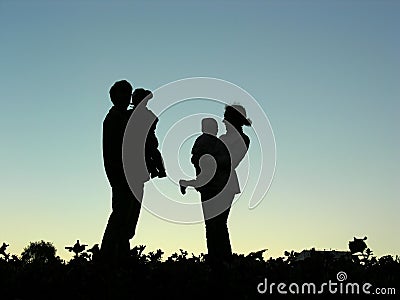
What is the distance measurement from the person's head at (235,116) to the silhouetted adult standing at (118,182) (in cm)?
183

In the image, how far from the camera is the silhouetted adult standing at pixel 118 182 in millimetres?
8891

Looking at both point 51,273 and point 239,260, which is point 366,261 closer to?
point 239,260

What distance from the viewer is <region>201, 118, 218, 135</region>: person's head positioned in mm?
10438

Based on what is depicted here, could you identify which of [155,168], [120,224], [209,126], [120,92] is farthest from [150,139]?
[209,126]

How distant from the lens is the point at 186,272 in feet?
25.9

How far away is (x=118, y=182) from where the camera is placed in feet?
29.7

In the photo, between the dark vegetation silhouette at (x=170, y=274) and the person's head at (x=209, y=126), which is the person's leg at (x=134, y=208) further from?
the person's head at (x=209, y=126)

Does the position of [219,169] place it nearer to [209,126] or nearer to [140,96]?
[209,126]

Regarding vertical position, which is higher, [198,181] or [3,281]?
[198,181]

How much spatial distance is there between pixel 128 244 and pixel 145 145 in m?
1.35

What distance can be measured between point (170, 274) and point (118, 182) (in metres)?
1.72

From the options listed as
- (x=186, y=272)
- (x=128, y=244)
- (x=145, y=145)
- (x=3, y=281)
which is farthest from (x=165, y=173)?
(x=3, y=281)

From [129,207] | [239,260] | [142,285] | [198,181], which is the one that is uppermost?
[198,181]

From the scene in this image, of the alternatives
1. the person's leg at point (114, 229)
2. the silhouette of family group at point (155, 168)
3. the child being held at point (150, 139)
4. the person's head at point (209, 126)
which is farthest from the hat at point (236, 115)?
the person's leg at point (114, 229)
